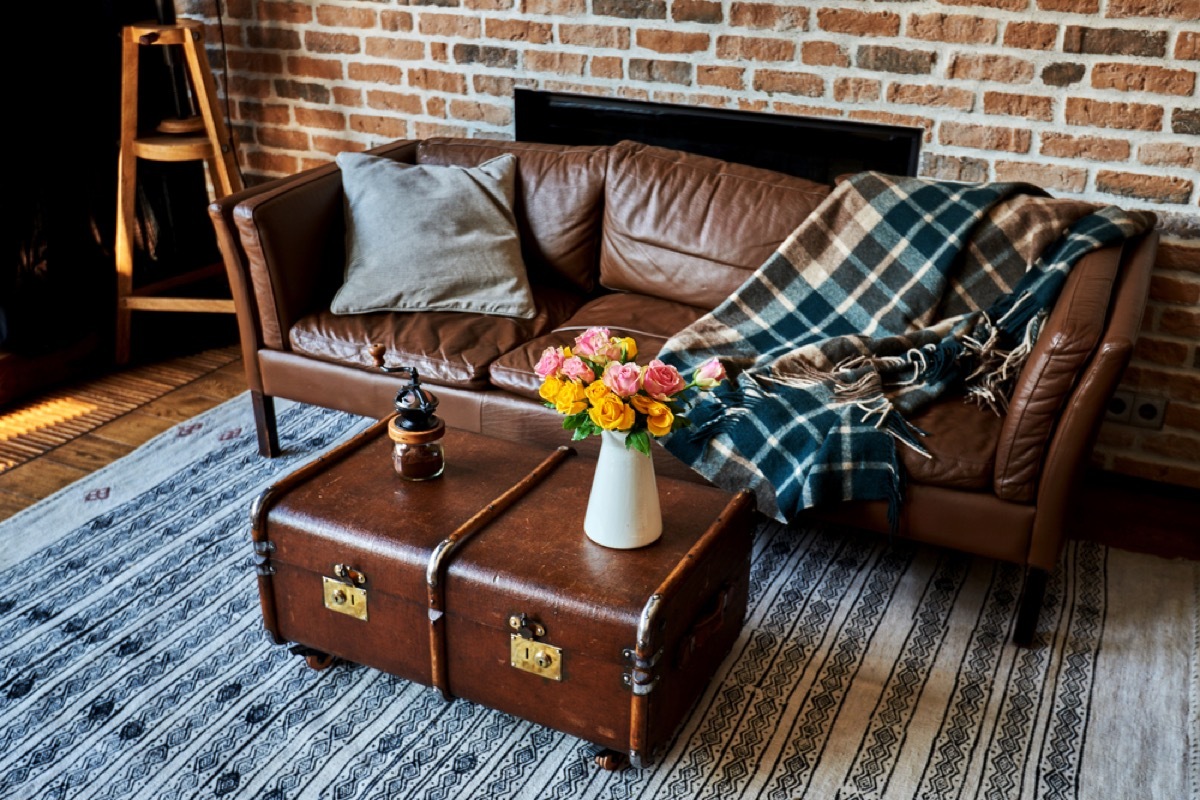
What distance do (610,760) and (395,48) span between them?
2414mm

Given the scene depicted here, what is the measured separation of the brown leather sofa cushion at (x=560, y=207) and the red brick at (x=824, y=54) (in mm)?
591

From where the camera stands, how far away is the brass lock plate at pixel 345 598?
6.56 feet

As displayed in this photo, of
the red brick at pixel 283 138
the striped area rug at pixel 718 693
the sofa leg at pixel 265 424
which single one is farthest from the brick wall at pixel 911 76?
the sofa leg at pixel 265 424

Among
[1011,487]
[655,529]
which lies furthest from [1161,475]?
[655,529]

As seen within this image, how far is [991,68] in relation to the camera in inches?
109

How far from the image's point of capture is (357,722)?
6.69 feet

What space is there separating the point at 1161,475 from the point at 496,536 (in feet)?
6.16

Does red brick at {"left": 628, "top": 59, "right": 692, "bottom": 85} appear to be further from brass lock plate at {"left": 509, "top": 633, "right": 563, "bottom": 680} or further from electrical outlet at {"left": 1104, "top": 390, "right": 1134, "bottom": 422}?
brass lock plate at {"left": 509, "top": 633, "right": 563, "bottom": 680}

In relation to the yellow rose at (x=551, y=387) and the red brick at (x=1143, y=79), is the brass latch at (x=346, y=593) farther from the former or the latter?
the red brick at (x=1143, y=79)

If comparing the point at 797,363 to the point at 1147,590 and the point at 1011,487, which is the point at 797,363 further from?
the point at 1147,590

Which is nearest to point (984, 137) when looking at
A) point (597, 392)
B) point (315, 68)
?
point (597, 392)

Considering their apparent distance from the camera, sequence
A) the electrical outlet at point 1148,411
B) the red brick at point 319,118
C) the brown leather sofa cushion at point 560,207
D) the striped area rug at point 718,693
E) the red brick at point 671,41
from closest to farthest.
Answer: the striped area rug at point 718,693
the electrical outlet at point 1148,411
the brown leather sofa cushion at point 560,207
the red brick at point 671,41
the red brick at point 319,118

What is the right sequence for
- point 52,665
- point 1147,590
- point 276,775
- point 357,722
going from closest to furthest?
point 276,775 → point 357,722 → point 52,665 → point 1147,590

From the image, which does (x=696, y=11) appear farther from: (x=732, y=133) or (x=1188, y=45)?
(x=1188, y=45)
